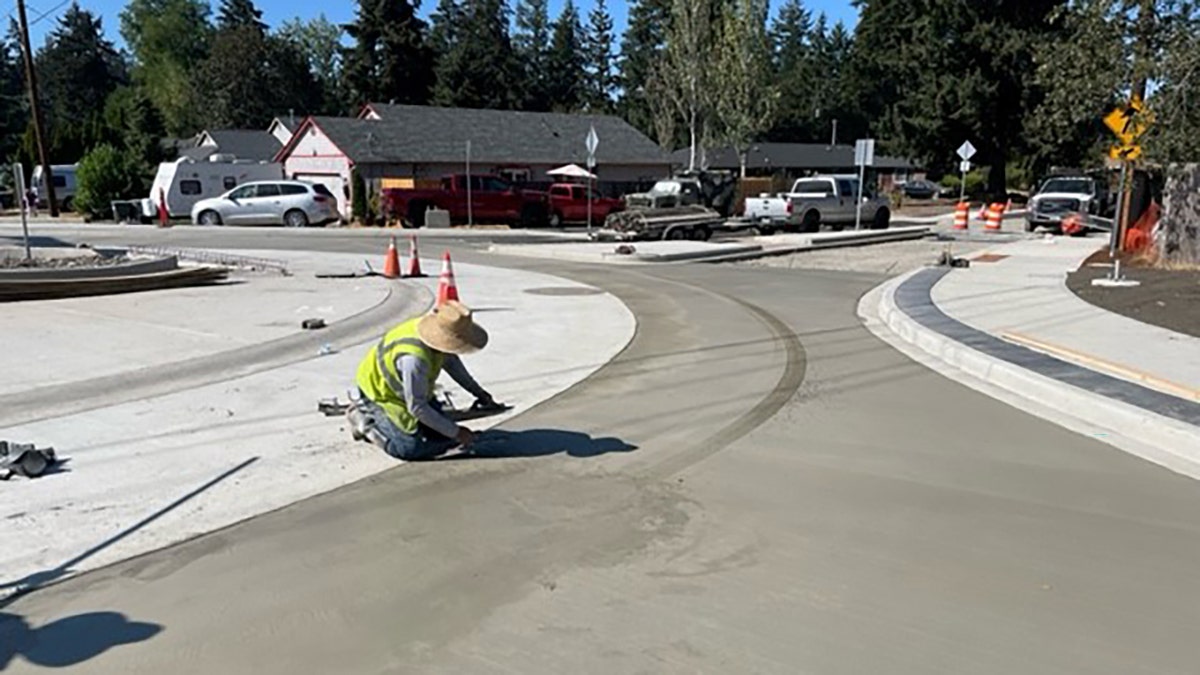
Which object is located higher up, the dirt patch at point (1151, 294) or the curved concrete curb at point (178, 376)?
the dirt patch at point (1151, 294)

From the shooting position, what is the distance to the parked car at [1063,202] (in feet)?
102

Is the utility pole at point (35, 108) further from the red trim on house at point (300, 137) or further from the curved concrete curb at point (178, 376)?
the curved concrete curb at point (178, 376)

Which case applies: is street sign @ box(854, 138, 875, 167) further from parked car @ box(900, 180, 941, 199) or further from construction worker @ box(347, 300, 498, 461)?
parked car @ box(900, 180, 941, 199)

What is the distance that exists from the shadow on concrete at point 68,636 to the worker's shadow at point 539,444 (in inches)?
98.9

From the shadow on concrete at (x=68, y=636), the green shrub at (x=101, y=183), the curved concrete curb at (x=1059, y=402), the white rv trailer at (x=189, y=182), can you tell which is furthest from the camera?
the green shrub at (x=101, y=183)

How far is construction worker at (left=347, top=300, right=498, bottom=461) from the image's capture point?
17.8 feet

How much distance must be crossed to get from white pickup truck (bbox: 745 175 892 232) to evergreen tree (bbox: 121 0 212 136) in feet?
261

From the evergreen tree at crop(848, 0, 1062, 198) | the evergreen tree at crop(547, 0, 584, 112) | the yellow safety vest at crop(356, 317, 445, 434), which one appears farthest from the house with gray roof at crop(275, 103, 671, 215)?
the evergreen tree at crop(547, 0, 584, 112)

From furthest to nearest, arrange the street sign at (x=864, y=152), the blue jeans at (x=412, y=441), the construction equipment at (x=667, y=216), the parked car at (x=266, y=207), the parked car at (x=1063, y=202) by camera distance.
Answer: the parked car at (x=266, y=207)
the parked car at (x=1063, y=202)
the street sign at (x=864, y=152)
the construction equipment at (x=667, y=216)
the blue jeans at (x=412, y=441)

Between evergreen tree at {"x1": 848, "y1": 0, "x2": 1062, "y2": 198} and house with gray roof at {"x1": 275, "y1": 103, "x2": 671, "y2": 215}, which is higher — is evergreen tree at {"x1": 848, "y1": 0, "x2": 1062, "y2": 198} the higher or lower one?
the higher one

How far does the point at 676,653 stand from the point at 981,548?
1.94 m

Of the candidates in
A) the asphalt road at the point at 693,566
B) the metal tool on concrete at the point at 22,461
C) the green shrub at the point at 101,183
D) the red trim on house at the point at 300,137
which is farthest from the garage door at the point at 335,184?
the asphalt road at the point at 693,566

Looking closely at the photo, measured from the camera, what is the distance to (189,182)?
38.1 metres

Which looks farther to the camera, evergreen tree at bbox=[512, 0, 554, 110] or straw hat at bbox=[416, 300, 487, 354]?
evergreen tree at bbox=[512, 0, 554, 110]
